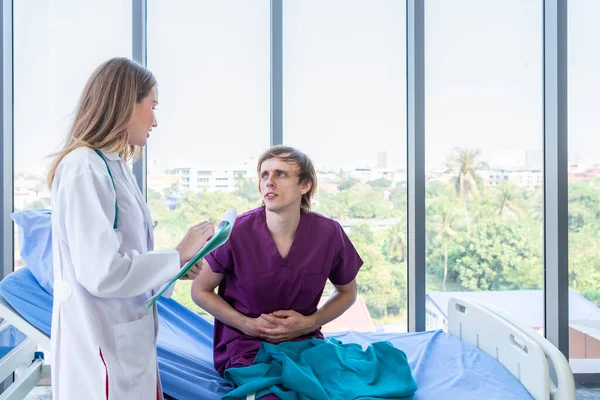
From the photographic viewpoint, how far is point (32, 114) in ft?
8.11

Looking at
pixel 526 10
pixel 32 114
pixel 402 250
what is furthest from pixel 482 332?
pixel 32 114

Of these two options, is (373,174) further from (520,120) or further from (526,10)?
(526,10)

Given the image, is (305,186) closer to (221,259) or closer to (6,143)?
(221,259)

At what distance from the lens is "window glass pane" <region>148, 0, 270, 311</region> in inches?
98.1

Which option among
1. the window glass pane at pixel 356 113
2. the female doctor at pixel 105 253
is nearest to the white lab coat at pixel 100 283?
the female doctor at pixel 105 253

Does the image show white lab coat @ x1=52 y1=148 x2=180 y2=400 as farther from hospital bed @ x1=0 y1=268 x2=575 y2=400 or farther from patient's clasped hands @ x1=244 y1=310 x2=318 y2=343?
patient's clasped hands @ x1=244 y1=310 x2=318 y2=343

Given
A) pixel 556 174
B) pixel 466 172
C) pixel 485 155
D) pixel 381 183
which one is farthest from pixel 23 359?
pixel 556 174

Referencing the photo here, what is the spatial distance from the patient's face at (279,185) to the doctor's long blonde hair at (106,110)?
620 mm

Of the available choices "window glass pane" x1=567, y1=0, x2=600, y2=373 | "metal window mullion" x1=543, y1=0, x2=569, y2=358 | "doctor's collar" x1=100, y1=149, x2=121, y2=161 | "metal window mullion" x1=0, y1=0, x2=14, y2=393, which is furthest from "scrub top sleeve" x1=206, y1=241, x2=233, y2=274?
"window glass pane" x1=567, y1=0, x2=600, y2=373

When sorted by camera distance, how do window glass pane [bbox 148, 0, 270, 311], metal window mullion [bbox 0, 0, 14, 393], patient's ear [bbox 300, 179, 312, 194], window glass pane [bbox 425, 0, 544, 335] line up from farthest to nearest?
window glass pane [bbox 425, 0, 544, 335] < window glass pane [bbox 148, 0, 270, 311] < metal window mullion [bbox 0, 0, 14, 393] < patient's ear [bbox 300, 179, 312, 194]

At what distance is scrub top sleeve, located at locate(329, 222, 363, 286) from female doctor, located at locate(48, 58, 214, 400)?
67cm

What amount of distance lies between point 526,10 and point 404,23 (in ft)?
2.08

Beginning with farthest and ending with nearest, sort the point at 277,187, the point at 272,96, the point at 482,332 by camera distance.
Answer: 1. the point at 272,96
2. the point at 482,332
3. the point at 277,187

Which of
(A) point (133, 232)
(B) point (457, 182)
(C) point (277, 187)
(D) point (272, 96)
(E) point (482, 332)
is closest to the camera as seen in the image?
(A) point (133, 232)
